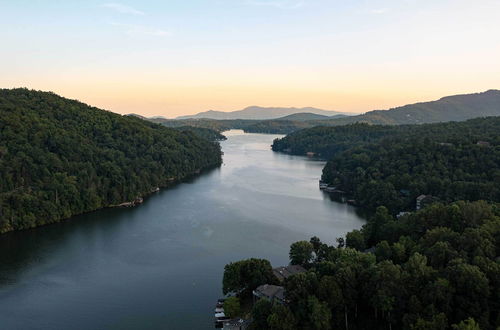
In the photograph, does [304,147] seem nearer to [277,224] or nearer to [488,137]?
[488,137]

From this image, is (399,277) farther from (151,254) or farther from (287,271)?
(151,254)

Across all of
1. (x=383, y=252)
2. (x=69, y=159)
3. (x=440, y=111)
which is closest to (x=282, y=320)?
(x=383, y=252)

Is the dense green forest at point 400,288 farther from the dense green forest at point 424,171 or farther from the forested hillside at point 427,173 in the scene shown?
the dense green forest at point 424,171

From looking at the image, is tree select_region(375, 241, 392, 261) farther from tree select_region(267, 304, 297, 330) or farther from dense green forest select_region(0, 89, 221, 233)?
dense green forest select_region(0, 89, 221, 233)

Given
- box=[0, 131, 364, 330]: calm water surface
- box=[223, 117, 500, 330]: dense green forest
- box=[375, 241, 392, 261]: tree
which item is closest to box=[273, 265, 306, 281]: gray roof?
box=[223, 117, 500, 330]: dense green forest

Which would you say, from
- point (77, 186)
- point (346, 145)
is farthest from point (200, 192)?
point (346, 145)

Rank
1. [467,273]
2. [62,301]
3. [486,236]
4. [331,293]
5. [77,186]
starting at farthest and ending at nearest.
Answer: [77,186] → [62,301] → [486,236] → [331,293] → [467,273]
